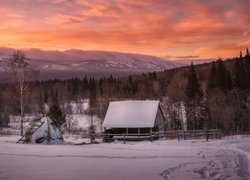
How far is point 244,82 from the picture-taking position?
3637 inches

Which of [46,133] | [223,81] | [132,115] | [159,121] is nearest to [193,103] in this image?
[223,81]

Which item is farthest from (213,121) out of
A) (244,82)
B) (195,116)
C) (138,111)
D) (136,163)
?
(136,163)

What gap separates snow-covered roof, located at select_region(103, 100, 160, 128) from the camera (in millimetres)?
44844

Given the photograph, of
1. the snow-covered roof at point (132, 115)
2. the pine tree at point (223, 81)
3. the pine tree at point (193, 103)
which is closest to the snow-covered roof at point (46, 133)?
the snow-covered roof at point (132, 115)

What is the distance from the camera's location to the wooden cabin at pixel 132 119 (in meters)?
44.8

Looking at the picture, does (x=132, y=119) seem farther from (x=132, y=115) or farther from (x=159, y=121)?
(x=159, y=121)

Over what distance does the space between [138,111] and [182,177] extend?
3403 centimetres

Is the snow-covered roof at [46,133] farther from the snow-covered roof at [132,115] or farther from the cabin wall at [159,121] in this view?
the cabin wall at [159,121]

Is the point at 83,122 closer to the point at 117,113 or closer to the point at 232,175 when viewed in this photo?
the point at 117,113

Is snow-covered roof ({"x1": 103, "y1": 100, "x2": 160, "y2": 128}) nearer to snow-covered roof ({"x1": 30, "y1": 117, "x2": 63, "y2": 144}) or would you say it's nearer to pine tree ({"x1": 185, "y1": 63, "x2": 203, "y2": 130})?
snow-covered roof ({"x1": 30, "y1": 117, "x2": 63, "y2": 144})

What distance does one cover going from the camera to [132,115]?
46219 mm

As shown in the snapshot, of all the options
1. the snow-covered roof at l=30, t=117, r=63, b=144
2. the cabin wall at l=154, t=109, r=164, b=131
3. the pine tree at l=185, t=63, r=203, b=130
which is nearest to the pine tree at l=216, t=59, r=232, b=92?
the pine tree at l=185, t=63, r=203, b=130

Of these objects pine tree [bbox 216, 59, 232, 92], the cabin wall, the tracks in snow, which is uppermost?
pine tree [bbox 216, 59, 232, 92]

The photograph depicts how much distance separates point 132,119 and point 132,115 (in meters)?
0.80
